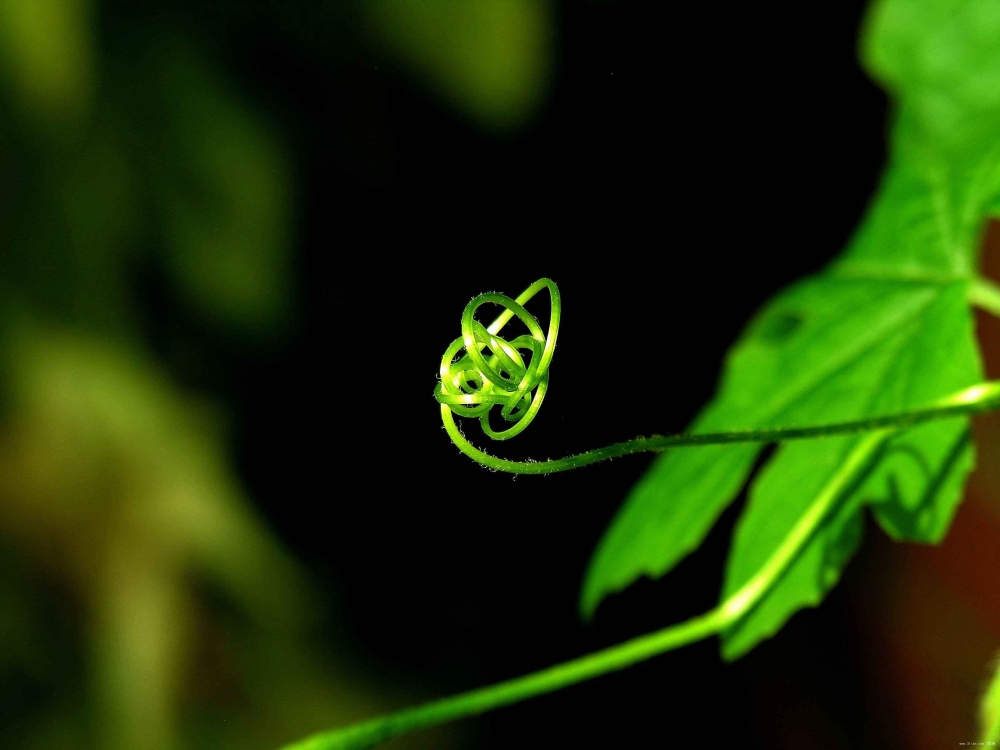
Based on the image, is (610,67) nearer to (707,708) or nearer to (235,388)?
(235,388)

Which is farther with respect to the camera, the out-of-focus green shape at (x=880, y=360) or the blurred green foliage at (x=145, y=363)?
the blurred green foliage at (x=145, y=363)

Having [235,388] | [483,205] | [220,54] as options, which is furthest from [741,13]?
[235,388]

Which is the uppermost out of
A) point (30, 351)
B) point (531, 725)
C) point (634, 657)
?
point (30, 351)

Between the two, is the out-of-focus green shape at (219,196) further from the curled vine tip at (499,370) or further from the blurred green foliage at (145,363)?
the curled vine tip at (499,370)

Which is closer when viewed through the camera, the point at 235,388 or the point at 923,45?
the point at 923,45

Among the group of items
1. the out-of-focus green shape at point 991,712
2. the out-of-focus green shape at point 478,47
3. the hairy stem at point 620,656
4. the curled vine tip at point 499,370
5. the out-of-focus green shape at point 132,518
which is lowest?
the out-of-focus green shape at point 991,712

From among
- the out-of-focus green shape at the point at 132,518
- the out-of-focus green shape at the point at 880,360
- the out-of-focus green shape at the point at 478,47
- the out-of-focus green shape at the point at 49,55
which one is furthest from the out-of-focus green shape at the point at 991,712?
the out-of-focus green shape at the point at 49,55

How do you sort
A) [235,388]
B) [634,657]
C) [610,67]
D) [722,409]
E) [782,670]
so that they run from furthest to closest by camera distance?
[782,670] < [235,388] < [610,67] < [722,409] < [634,657]
